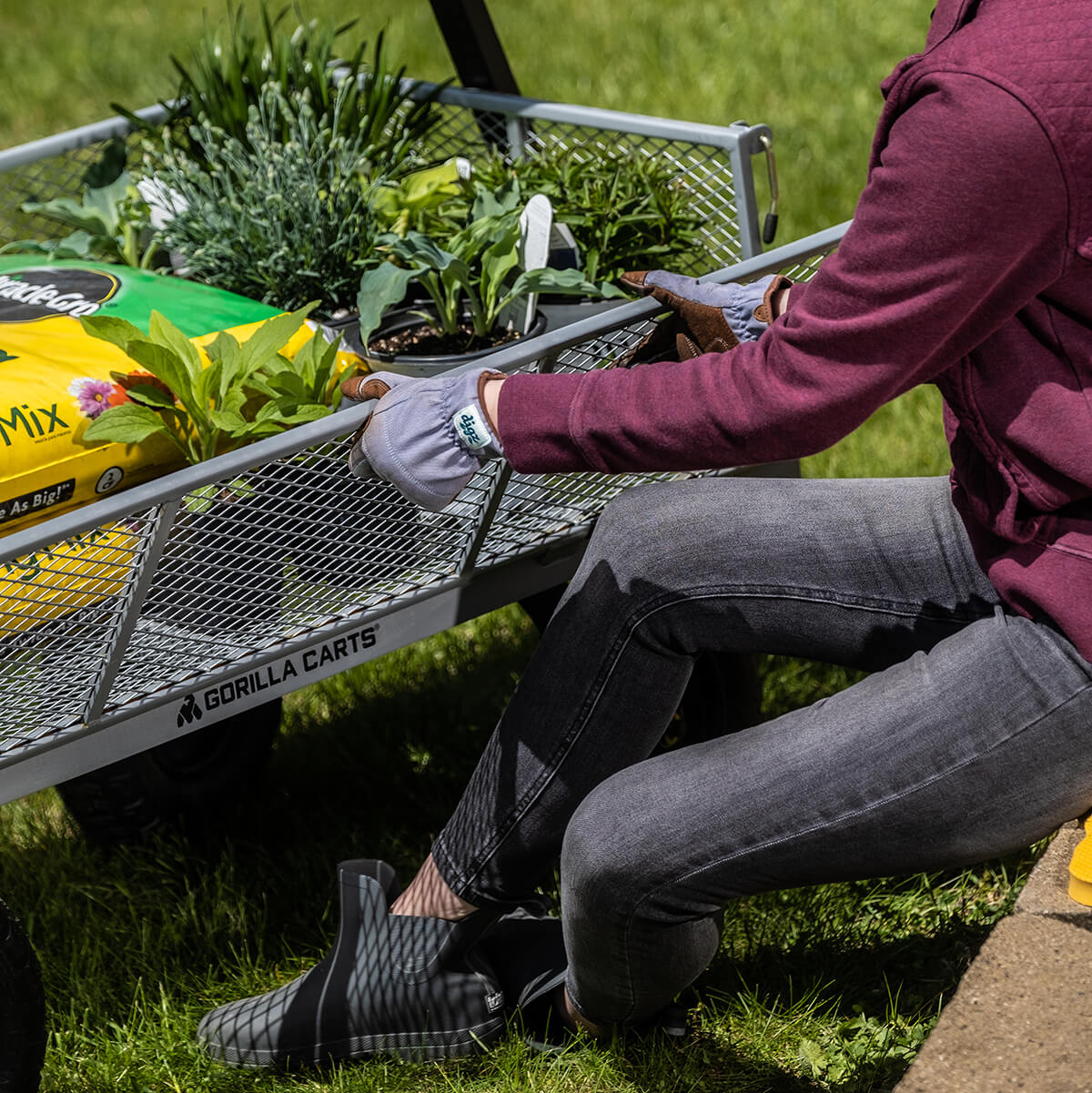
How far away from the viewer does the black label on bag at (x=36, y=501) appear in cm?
172

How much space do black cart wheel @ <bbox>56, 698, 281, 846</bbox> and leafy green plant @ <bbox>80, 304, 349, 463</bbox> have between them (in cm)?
83

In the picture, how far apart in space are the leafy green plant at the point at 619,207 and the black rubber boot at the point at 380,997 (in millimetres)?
957

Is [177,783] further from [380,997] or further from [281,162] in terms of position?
[281,162]

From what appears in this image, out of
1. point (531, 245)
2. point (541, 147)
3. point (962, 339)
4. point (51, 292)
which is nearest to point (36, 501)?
point (51, 292)

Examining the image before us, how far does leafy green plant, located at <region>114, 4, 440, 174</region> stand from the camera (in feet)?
8.15

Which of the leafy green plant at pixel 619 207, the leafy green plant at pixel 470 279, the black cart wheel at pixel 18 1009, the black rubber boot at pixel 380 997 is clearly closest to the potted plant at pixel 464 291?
the leafy green plant at pixel 470 279

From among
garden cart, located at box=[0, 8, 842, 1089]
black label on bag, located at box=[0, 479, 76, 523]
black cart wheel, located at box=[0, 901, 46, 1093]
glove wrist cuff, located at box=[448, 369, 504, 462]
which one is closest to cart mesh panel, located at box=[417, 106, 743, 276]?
garden cart, located at box=[0, 8, 842, 1089]

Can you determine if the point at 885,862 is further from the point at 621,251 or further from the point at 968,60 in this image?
the point at 621,251

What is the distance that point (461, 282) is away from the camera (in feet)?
6.36

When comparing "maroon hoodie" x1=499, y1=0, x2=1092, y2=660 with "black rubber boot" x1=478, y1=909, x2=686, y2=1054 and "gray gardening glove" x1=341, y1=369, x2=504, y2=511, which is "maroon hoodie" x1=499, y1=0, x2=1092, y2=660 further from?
"black rubber boot" x1=478, y1=909, x2=686, y2=1054

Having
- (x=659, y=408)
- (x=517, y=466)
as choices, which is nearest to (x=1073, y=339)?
(x=659, y=408)

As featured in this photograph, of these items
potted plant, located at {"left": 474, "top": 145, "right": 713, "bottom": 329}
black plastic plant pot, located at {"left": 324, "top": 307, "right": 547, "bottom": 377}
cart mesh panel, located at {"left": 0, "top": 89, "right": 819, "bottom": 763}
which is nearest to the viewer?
cart mesh panel, located at {"left": 0, "top": 89, "right": 819, "bottom": 763}

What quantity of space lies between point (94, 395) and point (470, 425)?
1.78 ft

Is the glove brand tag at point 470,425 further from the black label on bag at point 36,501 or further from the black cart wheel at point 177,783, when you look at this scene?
the black cart wheel at point 177,783
